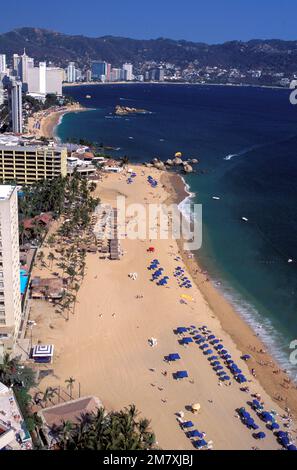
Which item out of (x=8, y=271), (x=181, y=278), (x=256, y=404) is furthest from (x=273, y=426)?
(x=181, y=278)

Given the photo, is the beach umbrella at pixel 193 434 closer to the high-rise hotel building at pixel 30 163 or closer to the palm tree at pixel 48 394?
the palm tree at pixel 48 394

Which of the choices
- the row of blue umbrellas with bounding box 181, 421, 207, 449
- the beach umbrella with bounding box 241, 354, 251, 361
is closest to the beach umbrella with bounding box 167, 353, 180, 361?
the beach umbrella with bounding box 241, 354, 251, 361

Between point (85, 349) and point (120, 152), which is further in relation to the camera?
point (120, 152)

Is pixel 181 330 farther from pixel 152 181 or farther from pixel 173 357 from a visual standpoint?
pixel 152 181

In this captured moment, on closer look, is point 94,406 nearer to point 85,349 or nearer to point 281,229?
point 85,349
